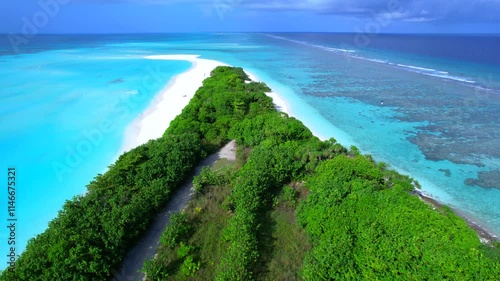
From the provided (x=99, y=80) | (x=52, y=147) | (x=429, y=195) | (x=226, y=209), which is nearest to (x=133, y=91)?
(x=99, y=80)

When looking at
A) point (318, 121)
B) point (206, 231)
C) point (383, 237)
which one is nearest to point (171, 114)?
point (318, 121)

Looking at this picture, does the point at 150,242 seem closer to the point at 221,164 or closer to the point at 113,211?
the point at 113,211

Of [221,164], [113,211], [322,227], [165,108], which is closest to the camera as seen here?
[113,211]

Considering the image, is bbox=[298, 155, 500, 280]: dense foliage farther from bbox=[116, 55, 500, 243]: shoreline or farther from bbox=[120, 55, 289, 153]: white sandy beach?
bbox=[120, 55, 289, 153]: white sandy beach

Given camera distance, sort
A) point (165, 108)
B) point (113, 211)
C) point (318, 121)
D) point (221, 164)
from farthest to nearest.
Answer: point (165, 108) < point (318, 121) < point (221, 164) < point (113, 211)

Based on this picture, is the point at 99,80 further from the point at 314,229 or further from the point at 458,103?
the point at 458,103

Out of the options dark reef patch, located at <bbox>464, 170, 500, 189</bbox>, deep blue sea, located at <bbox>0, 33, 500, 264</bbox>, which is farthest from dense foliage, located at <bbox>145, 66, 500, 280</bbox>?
dark reef patch, located at <bbox>464, 170, 500, 189</bbox>
